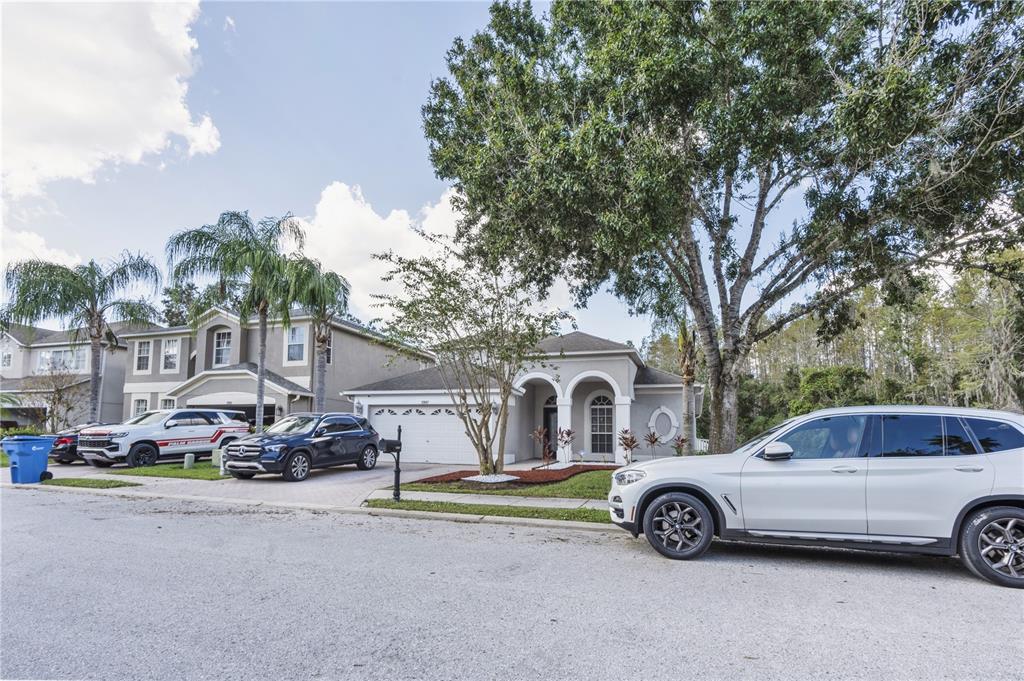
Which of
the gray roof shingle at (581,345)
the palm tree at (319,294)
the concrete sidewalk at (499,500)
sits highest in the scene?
the palm tree at (319,294)

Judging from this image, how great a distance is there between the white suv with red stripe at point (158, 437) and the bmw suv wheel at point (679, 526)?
16801 millimetres

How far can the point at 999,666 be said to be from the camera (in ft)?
12.0

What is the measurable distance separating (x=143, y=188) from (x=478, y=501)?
36.4 ft

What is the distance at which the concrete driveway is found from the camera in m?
11.5

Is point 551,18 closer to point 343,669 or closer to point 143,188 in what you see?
point 143,188

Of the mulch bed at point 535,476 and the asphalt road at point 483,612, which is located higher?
the asphalt road at point 483,612

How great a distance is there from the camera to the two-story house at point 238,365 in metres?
23.3

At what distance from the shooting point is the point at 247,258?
58.4 feet

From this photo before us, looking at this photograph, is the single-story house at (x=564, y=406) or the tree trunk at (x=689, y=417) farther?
the single-story house at (x=564, y=406)

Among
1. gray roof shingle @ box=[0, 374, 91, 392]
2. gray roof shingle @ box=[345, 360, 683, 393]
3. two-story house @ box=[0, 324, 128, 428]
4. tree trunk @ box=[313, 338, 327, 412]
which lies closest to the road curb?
tree trunk @ box=[313, 338, 327, 412]

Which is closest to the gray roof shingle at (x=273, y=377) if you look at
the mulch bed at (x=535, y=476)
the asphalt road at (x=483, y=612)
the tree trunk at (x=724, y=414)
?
the mulch bed at (x=535, y=476)

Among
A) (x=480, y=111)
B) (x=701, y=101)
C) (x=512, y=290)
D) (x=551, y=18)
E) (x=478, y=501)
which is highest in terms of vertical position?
(x=551, y=18)

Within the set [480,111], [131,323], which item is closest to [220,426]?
[131,323]

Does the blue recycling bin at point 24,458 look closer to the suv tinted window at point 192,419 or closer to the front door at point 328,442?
the suv tinted window at point 192,419
